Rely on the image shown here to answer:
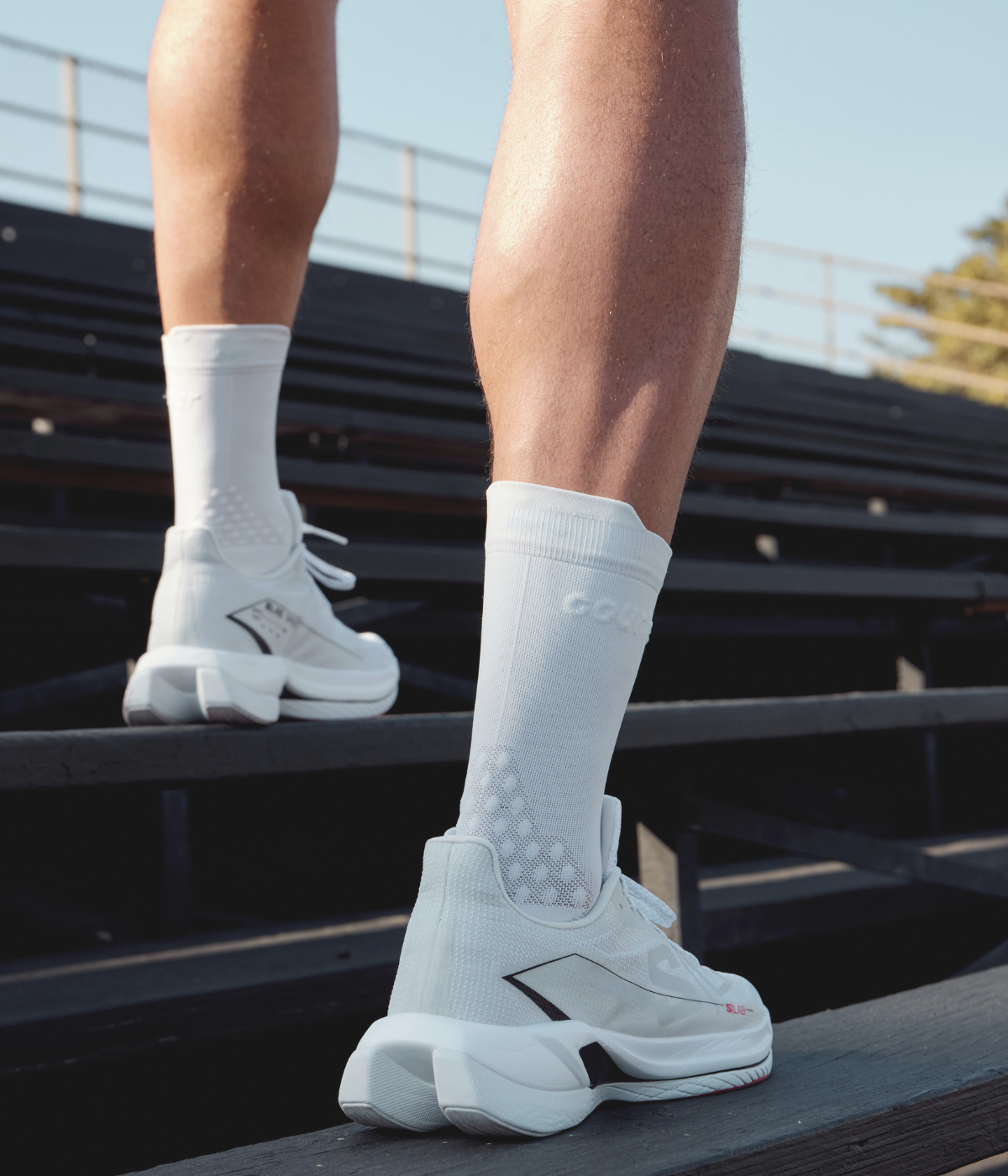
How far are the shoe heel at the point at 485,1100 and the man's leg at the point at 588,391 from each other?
74mm

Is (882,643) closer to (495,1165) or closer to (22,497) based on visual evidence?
(22,497)

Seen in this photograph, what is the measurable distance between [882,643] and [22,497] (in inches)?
64.6

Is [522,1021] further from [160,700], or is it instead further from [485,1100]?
[160,700]

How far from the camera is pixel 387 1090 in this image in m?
0.45

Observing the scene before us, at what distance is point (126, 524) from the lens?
5.86 ft

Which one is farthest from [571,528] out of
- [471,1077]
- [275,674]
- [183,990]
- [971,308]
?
[971,308]

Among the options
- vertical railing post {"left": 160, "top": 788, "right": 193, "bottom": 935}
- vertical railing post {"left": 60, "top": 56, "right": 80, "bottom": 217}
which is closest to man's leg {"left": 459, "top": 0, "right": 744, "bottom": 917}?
vertical railing post {"left": 160, "top": 788, "right": 193, "bottom": 935}

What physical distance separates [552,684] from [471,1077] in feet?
0.54

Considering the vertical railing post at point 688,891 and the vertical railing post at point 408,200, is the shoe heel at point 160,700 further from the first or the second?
the vertical railing post at point 408,200

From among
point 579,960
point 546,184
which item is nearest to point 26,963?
point 579,960

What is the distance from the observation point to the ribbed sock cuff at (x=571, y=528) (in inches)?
19.2

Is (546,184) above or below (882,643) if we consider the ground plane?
above

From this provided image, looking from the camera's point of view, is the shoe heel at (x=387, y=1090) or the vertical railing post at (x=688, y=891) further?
the vertical railing post at (x=688, y=891)

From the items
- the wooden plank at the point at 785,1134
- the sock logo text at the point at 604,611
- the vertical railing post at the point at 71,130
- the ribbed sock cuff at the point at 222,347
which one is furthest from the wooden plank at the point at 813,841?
the vertical railing post at the point at 71,130
